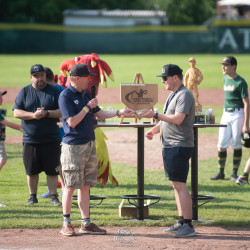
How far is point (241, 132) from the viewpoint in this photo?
1040 centimetres

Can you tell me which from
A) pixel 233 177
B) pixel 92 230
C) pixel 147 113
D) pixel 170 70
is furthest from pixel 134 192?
pixel 170 70

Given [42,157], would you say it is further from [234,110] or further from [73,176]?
[234,110]

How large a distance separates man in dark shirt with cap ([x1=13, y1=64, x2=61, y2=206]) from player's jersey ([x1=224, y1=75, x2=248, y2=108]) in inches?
136

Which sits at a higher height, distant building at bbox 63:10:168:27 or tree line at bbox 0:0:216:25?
tree line at bbox 0:0:216:25

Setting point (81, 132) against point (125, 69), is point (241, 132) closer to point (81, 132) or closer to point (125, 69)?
point (81, 132)

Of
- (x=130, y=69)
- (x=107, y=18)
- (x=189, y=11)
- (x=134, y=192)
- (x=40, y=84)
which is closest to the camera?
(x=40, y=84)

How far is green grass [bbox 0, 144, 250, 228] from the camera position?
746 centimetres

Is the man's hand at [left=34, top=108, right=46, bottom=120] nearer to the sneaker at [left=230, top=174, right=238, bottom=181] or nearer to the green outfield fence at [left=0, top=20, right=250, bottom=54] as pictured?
the sneaker at [left=230, top=174, right=238, bottom=181]

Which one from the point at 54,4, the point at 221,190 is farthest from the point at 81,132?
the point at 54,4

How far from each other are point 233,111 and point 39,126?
386 cm

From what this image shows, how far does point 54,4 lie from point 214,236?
190 ft

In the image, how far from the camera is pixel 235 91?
1019 cm

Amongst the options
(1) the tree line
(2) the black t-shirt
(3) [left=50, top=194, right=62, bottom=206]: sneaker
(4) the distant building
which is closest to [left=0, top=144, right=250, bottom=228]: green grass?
(3) [left=50, top=194, right=62, bottom=206]: sneaker

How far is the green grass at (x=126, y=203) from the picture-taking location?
746 centimetres
